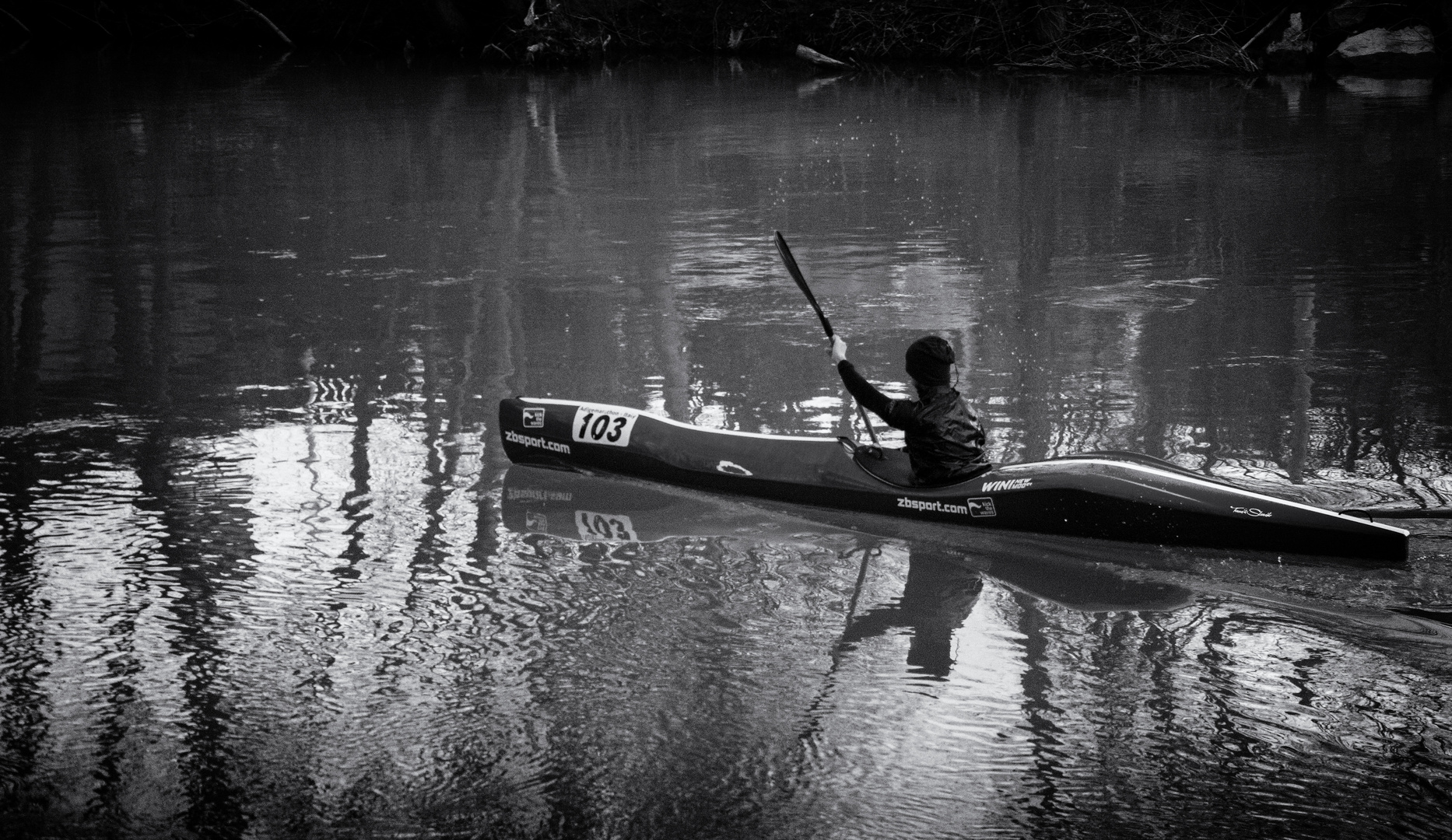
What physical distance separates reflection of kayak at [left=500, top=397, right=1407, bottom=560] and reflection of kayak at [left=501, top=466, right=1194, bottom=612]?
0.08m

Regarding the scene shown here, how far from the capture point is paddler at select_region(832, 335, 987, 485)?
6160 millimetres

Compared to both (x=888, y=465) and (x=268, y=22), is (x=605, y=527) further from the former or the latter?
(x=268, y=22)

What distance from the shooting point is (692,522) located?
6551 mm

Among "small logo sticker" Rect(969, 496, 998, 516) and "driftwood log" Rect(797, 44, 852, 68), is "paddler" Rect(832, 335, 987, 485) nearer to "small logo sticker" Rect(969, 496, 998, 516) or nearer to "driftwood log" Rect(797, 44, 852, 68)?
"small logo sticker" Rect(969, 496, 998, 516)

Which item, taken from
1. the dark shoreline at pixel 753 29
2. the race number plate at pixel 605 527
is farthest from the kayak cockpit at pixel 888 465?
the dark shoreline at pixel 753 29

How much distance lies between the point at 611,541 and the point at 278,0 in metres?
29.3

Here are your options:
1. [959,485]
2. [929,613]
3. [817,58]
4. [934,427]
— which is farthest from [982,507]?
[817,58]

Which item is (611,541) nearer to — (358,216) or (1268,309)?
(1268,309)

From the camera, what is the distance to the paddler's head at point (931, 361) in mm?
6117

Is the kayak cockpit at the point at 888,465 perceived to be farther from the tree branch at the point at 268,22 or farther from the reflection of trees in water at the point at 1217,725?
the tree branch at the point at 268,22

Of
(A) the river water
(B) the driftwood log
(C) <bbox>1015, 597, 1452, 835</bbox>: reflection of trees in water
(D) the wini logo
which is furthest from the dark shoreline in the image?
(C) <bbox>1015, 597, 1452, 835</bbox>: reflection of trees in water

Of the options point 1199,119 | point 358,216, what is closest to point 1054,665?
point 358,216

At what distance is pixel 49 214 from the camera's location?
13.2 metres

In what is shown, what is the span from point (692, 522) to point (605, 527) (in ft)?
1.31
